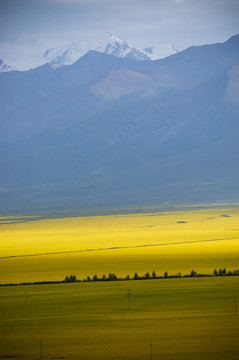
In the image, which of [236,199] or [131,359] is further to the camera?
[236,199]

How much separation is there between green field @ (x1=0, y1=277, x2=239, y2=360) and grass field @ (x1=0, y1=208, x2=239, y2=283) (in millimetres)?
5788

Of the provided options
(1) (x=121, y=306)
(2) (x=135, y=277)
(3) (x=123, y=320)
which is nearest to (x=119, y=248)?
(2) (x=135, y=277)

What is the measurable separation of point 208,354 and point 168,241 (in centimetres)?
4387

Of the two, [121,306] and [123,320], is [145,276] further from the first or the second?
[123,320]

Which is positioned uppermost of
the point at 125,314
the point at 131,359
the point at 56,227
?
the point at 56,227

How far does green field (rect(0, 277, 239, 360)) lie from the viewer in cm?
2459

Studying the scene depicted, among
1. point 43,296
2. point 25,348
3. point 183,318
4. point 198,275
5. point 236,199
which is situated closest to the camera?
point 25,348

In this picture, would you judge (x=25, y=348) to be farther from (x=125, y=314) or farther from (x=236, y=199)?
(x=236, y=199)

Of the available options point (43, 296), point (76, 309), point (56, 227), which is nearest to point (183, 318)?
point (76, 309)

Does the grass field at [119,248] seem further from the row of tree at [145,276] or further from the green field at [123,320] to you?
the green field at [123,320]

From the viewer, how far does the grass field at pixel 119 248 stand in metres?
45.4

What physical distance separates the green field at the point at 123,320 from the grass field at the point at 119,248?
5788 mm

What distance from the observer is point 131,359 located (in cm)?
2336

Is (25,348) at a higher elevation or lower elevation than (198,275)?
lower
